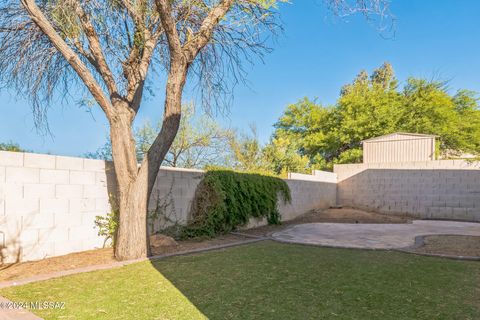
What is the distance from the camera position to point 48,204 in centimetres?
501

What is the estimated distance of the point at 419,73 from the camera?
2002cm

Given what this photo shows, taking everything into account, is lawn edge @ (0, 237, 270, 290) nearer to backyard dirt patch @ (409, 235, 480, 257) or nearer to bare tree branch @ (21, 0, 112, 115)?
bare tree branch @ (21, 0, 112, 115)

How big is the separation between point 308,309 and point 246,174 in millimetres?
6423

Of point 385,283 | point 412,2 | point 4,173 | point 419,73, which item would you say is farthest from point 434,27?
point 4,173

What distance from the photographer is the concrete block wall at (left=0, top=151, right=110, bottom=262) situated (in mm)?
4547

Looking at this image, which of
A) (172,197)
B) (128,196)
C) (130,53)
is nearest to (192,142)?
(172,197)

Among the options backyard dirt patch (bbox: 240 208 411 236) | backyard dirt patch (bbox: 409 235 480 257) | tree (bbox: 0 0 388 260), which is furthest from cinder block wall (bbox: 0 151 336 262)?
backyard dirt patch (bbox: 240 208 411 236)

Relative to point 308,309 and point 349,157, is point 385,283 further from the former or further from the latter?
point 349,157

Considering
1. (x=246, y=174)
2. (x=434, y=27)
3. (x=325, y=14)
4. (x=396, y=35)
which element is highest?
(x=434, y=27)

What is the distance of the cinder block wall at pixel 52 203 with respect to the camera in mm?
4555

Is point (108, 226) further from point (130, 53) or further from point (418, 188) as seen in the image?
point (418, 188)

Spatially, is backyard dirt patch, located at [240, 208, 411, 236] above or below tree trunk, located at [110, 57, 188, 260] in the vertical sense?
below

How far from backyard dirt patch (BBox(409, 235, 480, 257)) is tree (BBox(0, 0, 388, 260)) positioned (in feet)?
14.0

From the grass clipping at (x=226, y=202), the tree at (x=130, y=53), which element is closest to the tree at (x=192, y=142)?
the grass clipping at (x=226, y=202)
